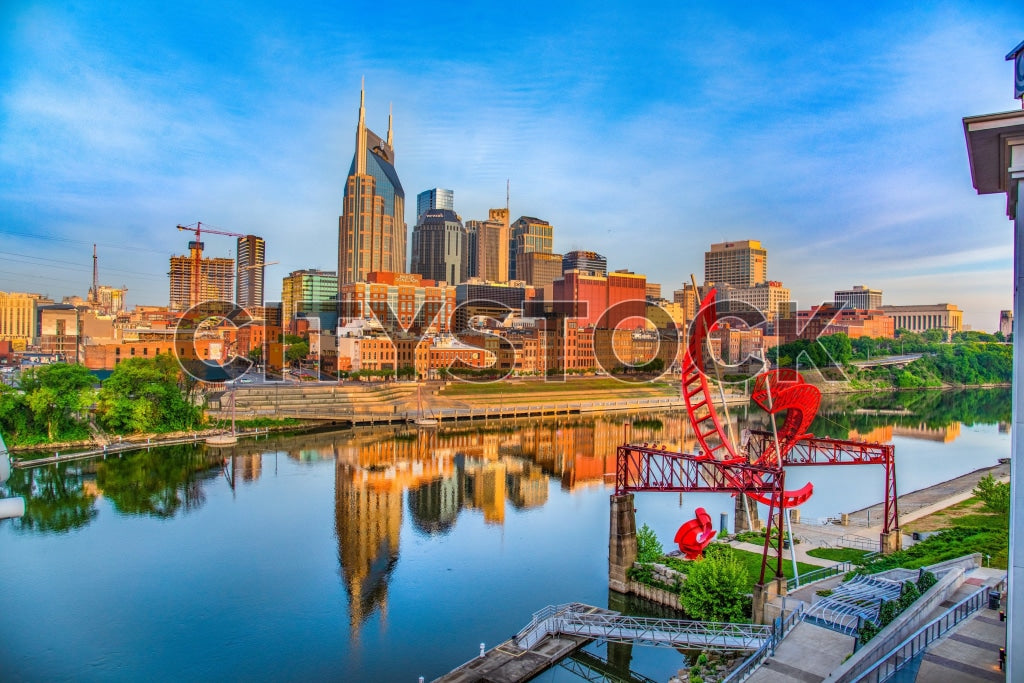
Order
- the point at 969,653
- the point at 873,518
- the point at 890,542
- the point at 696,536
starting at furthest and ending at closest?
the point at 873,518 < the point at 890,542 < the point at 696,536 < the point at 969,653

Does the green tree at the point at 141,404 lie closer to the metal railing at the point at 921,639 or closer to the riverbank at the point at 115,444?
the riverbank at the point at 115,444

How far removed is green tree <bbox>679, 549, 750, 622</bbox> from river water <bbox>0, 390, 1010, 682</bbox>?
5.04 ft

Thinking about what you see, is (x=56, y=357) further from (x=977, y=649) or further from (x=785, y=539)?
(x=977, y=649)

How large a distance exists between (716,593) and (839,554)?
6935mm

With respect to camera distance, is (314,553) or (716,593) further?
(314,553)

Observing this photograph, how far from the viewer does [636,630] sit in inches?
800

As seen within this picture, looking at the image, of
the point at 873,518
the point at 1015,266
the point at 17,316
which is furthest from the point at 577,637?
the point at 17,316

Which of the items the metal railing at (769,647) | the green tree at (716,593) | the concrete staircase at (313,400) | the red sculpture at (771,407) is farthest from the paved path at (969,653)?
the concrete staircase at (313,400)

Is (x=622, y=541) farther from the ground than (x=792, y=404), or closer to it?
closer to it

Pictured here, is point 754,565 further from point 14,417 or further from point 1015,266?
point 14,417

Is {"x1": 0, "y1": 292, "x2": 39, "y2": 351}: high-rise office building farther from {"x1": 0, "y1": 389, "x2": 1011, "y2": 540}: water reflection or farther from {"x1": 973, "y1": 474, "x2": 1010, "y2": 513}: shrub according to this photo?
{"x1": 973, "y1": 474, "x2": 1010, "y2": 513}: shrub

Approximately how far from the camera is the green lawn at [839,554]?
2502cm

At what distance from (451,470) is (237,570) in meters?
20.8

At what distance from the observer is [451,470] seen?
47812 mm
